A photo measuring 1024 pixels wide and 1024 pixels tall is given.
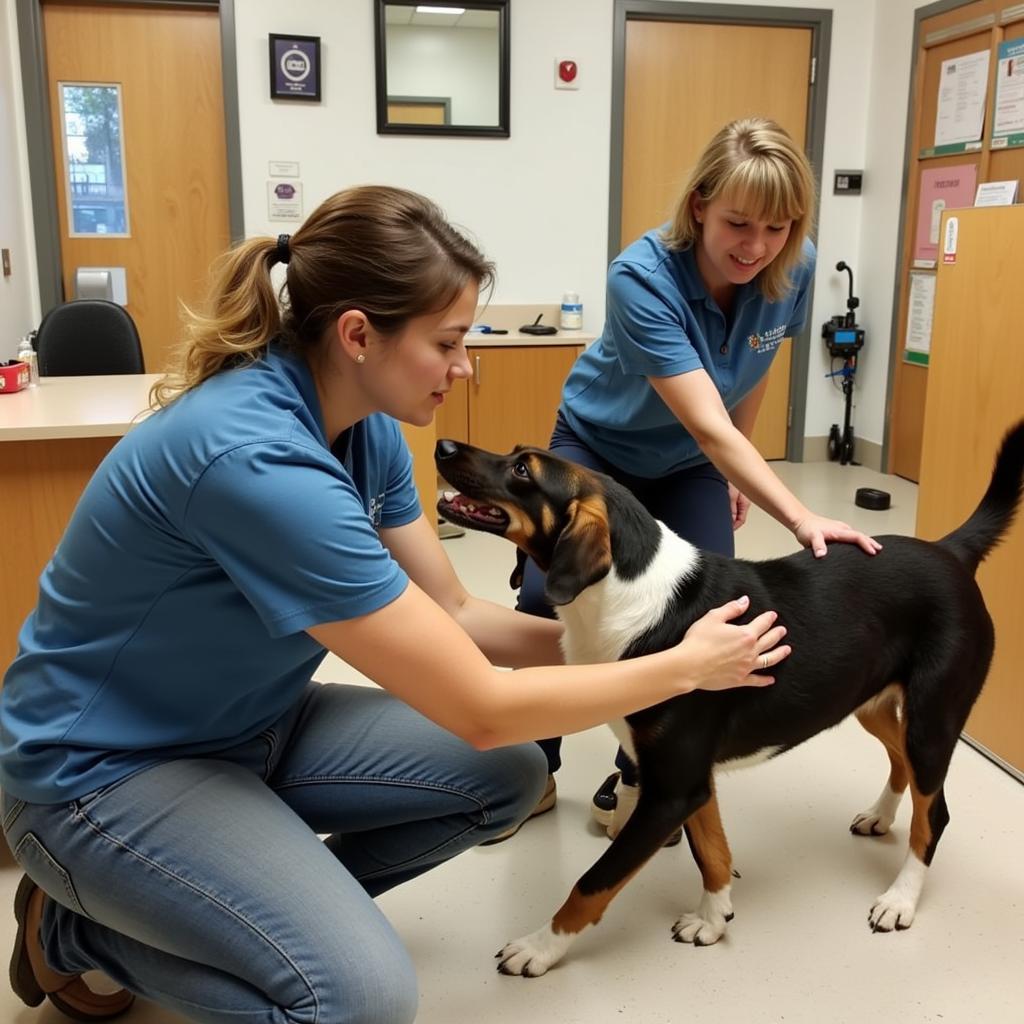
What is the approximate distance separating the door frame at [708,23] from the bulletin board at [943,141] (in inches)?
20.7

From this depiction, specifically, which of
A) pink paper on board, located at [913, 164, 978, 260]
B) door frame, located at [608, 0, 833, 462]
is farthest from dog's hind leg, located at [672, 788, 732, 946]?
door frame, located at [608, 0, 833, 462]

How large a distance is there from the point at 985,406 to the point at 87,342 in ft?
9.62

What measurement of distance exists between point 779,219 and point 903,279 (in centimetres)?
380

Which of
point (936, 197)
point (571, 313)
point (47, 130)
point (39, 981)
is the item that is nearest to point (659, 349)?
point (39, 981)

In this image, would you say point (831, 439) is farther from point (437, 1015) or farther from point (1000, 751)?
point (437, 1015)

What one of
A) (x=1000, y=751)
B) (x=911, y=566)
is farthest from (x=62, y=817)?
(x=1000, y=751)

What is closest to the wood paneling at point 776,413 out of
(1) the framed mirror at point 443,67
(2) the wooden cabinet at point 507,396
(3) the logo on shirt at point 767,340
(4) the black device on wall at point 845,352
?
(4) the black device on wall at point 845,352

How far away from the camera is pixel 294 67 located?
Result: 4891mm

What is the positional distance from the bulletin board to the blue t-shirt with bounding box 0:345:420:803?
12.1 feet

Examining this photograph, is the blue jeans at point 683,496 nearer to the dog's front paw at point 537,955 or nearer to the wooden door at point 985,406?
the dog's front paw at point 537,955

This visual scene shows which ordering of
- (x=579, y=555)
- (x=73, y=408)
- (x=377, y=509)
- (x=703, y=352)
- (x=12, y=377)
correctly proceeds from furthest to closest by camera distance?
(x=12, y=377) → (x=73, y=408) → (x=703, y=352) → (x=377, y=509) → (x=579, y=555)

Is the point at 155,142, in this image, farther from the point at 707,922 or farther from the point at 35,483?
the point at 707,922

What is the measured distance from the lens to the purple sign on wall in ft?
15.9

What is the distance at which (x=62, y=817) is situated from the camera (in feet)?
4.27
